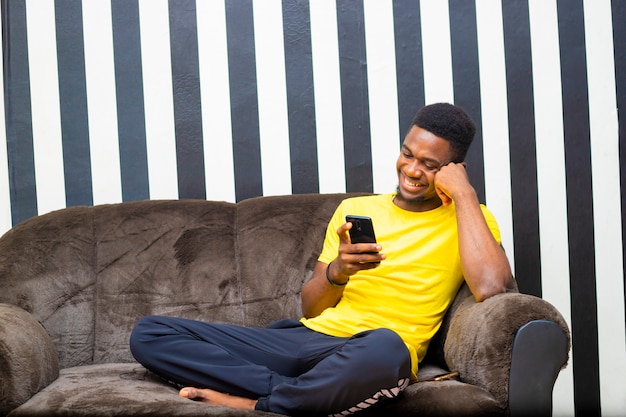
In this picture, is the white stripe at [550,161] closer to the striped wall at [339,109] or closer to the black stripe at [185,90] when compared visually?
the striped wall at [339,109]

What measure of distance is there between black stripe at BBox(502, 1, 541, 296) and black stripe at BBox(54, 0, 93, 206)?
167cm

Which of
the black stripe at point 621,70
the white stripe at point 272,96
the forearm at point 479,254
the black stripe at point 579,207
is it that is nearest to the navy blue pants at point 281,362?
the forearm at point 479,254

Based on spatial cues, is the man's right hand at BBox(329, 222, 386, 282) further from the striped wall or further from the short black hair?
the striped wall

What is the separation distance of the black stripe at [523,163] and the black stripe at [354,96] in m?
0.56

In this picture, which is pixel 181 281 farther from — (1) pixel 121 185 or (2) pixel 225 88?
(2) pixel 225 88

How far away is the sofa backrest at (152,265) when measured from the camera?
2590 millimetres

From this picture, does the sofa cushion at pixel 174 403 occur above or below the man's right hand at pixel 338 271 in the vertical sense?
below

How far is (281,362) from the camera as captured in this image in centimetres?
219

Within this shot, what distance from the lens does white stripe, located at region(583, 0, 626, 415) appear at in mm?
3025

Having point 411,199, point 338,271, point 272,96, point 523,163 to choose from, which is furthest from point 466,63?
point 338,271

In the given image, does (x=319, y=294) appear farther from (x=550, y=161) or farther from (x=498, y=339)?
(x=550, y=161)

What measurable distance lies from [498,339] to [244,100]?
1523 millimetres

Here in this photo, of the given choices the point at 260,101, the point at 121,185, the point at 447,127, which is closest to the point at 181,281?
the point at 121,185

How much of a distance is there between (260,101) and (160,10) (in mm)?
533
